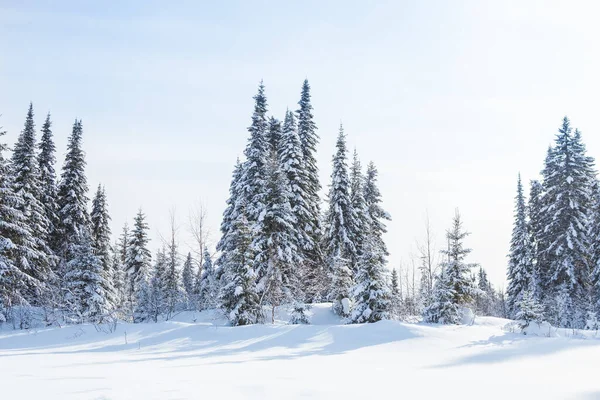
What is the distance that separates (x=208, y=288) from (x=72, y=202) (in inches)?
548

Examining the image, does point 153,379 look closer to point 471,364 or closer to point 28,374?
point 28,374

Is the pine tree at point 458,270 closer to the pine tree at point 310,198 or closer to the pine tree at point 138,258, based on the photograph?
the pine tree at point 310,198

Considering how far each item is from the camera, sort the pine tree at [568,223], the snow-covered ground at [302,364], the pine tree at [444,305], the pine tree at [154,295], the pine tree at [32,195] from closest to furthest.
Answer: the snow-covered ground at [302,364], the pine tree at [444,305], the pine tree at [32,195], the pine tree at [568,223], the pine tree at [154,295]

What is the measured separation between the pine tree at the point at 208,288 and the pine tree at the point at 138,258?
5967 millimetres

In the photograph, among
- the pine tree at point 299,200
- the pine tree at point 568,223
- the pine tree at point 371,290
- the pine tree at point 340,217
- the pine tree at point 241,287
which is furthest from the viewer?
the pine tree at point 340,217

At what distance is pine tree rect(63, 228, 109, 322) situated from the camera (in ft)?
87.9

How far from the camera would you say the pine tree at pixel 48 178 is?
32562 millimetres

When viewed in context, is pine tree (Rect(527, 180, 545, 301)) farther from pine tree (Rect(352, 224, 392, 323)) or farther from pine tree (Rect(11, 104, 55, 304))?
pine tree (Rect(11, 104, 55, 304))

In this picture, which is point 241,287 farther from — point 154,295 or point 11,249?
point 154,295

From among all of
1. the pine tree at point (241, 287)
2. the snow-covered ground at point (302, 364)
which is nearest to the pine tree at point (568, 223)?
the snow-covered ground at point (302, 364)

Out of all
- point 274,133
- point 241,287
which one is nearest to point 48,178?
point 274,133

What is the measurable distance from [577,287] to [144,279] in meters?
37.9

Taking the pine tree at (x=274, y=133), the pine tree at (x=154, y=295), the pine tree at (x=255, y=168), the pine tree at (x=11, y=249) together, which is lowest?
the pine tree at (x=154, y=295)

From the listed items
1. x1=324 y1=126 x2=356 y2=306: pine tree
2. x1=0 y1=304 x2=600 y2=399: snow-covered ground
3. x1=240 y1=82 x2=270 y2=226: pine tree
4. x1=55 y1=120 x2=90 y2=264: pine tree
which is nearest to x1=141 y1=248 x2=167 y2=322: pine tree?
x1=55 y1=120 x2=90 y2=264: pine tree
